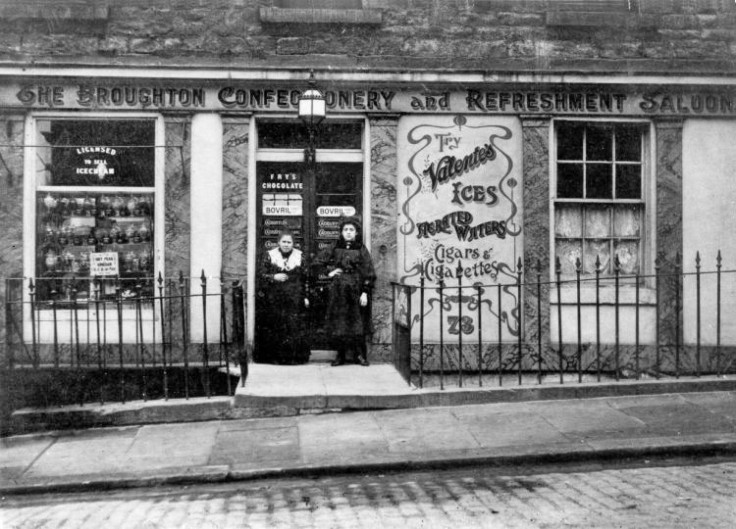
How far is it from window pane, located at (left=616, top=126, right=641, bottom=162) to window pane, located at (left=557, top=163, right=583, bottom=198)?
0.57 m

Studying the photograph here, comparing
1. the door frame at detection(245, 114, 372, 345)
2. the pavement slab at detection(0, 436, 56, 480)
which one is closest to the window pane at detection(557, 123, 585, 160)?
the door frame at detection(245, 114, 372, 345)

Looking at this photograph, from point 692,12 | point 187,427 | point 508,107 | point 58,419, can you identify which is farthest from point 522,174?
point 58,419

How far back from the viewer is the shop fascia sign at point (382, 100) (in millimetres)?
9977

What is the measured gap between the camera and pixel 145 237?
1023cm

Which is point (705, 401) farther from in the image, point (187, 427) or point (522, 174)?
point (187, 427)

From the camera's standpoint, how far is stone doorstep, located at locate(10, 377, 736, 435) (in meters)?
7.96

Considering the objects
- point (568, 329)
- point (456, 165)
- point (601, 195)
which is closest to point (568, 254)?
point (601, 195)

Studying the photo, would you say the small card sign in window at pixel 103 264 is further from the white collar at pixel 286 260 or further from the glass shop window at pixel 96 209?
the white collar at pixel 286 260

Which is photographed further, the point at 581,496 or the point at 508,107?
the point at 508,107

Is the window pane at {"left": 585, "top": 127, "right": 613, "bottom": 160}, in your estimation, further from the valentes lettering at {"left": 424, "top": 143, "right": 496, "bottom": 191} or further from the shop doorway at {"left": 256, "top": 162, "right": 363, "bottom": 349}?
the shop doorway at {"left": 256, "top": 162, "right": 363, "bottom": 349}

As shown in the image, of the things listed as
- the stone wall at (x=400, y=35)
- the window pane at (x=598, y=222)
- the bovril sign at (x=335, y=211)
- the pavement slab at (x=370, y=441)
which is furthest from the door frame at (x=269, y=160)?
the window pane at (x=598, y=222)

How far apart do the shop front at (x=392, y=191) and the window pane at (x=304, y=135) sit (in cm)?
3

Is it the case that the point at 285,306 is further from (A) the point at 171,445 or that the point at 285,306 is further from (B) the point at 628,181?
(B) the point at 628,181

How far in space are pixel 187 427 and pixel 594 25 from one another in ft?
23.4
